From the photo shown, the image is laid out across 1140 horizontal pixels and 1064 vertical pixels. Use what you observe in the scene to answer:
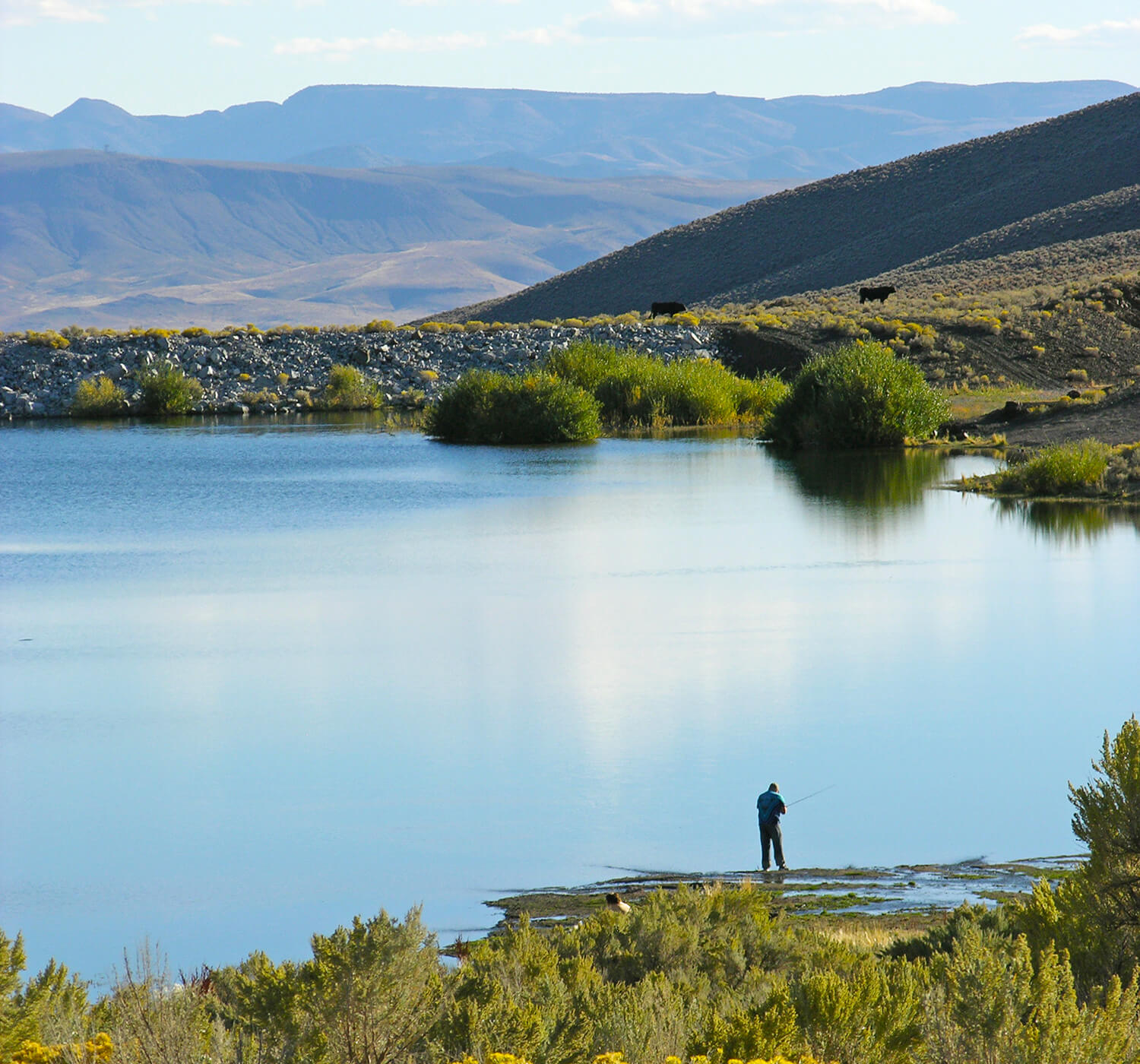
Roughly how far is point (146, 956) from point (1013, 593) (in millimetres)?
15195

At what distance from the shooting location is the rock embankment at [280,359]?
2066 inches

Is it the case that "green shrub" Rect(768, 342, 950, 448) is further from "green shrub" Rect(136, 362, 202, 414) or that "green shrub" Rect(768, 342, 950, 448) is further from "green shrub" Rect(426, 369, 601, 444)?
"green shrub" Rect(136, 362, 202, 414)

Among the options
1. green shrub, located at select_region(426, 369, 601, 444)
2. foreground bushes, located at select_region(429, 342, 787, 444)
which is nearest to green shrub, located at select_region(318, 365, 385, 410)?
foreground bushes, located at select_region(429, 342, 787, 444)

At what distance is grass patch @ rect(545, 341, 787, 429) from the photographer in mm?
43188

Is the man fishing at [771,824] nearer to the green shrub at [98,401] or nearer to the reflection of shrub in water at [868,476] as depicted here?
the reflection of shrub in water at [868,476]

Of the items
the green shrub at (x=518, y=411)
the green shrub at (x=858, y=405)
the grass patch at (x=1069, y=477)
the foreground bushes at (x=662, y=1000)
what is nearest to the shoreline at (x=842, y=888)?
the foreground bushes at (x=662, y=1000)

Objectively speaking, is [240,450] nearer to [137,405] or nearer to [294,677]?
[137,405]

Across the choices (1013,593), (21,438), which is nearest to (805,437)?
(1013,593)

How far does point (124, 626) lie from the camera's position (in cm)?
1686

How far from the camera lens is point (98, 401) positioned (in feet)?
168

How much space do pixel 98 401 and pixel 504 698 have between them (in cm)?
4084

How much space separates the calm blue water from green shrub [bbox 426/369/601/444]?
13.3 meters

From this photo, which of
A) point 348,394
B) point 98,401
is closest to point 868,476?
point 348,394

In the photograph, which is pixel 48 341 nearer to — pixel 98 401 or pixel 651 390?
pixel 98 401
